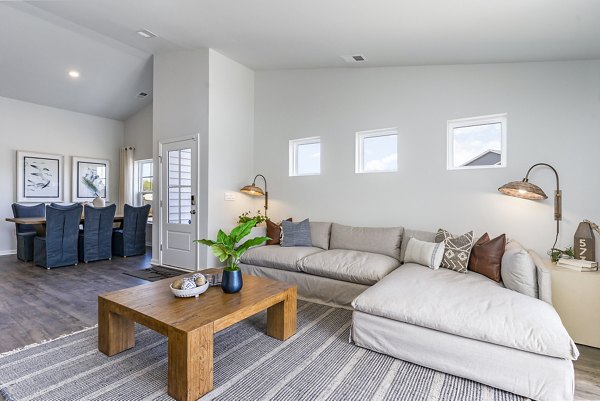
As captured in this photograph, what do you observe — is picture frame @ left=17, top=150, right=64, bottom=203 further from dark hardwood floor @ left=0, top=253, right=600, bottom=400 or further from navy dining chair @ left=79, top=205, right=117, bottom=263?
navy dining chair @ left=79, top=205, right=117, bottom=263

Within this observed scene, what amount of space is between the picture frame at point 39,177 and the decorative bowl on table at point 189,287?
19.1 feet

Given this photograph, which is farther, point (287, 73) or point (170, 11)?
point (287, 73)

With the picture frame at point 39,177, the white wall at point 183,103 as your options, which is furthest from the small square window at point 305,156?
the picture frame at point 39,177

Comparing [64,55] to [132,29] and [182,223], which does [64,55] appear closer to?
[132,29]

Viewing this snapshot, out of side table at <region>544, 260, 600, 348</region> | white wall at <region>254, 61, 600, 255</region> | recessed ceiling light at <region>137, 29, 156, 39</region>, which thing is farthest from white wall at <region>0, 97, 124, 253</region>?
side table at <region>544, 260, 600, 348</region>

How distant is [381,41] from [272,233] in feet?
8.80

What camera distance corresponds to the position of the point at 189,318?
1.84 metres

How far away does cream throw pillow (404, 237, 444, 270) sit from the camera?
9.71 ft

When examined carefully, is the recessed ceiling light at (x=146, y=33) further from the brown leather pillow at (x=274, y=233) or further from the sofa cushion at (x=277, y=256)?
the sofa cushion at (x=277, y=256)

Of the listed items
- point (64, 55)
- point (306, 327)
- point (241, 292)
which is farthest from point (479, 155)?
point (64, 55)

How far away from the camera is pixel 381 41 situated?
3.21 meters

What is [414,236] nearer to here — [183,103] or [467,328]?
[467,328]

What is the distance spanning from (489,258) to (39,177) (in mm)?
7744

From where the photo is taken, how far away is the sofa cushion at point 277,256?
3.56 meters
